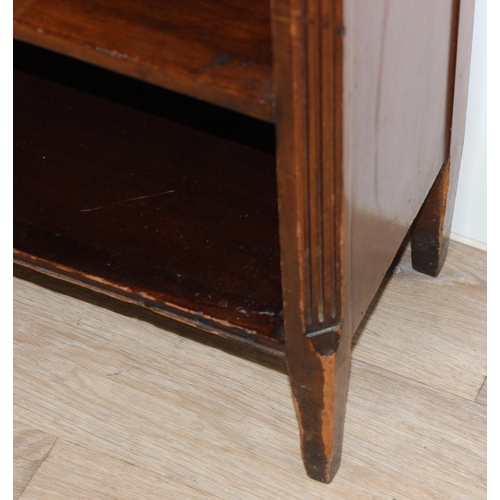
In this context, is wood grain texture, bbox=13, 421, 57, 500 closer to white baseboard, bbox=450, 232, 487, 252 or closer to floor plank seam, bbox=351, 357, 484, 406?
floor plank seam, bbox=351, 357, 484, 406

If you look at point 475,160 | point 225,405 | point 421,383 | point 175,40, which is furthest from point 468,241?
point 175,40

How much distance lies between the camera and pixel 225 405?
3.01 feet

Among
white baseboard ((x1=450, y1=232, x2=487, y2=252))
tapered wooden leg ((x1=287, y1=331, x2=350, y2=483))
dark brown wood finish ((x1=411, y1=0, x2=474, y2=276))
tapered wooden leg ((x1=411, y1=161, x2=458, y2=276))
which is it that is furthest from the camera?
white baseboard ((x1=450, y1=232, x2=487, y2=252))

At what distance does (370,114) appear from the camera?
61 centimetres

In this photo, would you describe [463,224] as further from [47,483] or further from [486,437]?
[47,483]

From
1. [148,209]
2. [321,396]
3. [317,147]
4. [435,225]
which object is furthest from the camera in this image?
[435,225]

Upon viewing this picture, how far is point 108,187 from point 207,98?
0.32m

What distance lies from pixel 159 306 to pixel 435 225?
360mm

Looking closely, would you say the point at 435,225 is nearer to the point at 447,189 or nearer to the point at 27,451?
the point at 447,189

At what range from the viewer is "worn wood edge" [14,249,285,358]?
0.72 metres

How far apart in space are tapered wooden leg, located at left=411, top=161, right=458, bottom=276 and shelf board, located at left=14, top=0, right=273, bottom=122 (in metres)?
0.37

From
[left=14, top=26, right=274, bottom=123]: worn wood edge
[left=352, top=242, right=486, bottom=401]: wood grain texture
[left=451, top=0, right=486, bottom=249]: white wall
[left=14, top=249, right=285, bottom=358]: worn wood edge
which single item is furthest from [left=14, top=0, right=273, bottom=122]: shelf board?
[left=352, top=242, right=486, bottom=401]: wood grain texture

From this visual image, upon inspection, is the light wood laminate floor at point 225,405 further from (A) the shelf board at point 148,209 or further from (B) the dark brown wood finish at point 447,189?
(A) the shelf board at point 148,209

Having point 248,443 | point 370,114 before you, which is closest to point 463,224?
point 248,443
